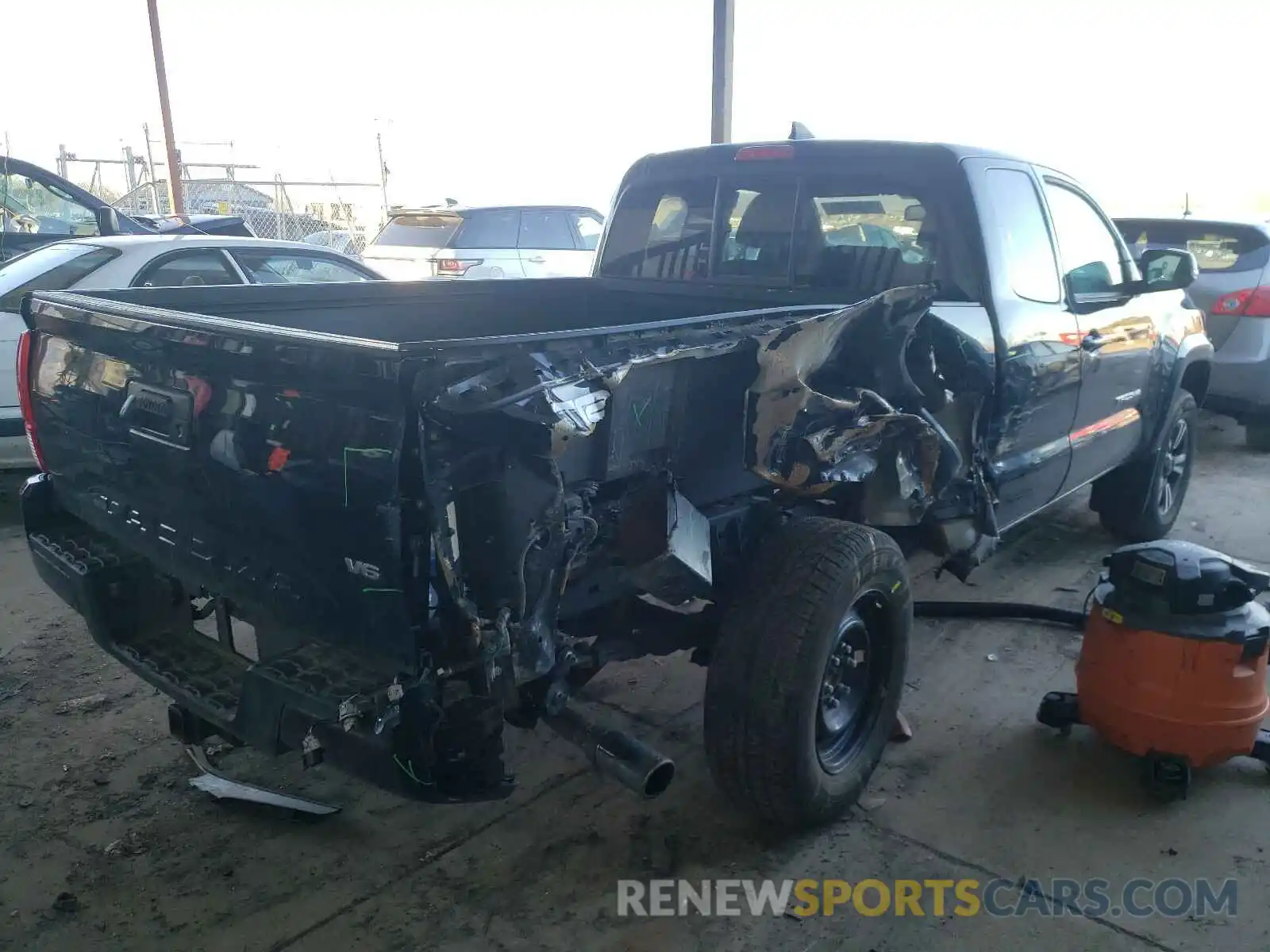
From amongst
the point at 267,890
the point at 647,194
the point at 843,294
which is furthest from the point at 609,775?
the point at 647,194

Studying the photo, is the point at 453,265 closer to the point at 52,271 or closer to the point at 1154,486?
the point at 52,271

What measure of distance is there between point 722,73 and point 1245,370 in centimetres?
529

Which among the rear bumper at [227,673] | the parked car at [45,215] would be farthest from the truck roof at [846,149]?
the parked car at [45,215]

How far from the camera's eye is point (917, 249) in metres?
3.67

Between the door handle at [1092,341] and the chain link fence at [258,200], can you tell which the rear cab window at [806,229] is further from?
the chain link fence at [258,200]

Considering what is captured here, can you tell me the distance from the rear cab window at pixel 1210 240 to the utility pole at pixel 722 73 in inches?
147

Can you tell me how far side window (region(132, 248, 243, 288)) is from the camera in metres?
5.90

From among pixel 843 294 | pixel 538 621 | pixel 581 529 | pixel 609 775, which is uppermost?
pixel 843 294

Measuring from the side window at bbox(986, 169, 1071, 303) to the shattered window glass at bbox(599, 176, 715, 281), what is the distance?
1.15 metres

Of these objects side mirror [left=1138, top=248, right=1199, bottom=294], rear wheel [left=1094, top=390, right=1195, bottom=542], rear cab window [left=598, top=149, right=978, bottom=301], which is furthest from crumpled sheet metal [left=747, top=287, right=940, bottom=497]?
rear wheel [left=1094, top=390, right=1195, bottom=542]

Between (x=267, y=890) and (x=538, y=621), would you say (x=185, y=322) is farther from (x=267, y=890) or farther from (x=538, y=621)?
(x=267, y=890)

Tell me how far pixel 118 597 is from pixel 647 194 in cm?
277

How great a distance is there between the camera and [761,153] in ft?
13.0

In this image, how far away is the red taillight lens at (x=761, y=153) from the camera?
3.90 metres
